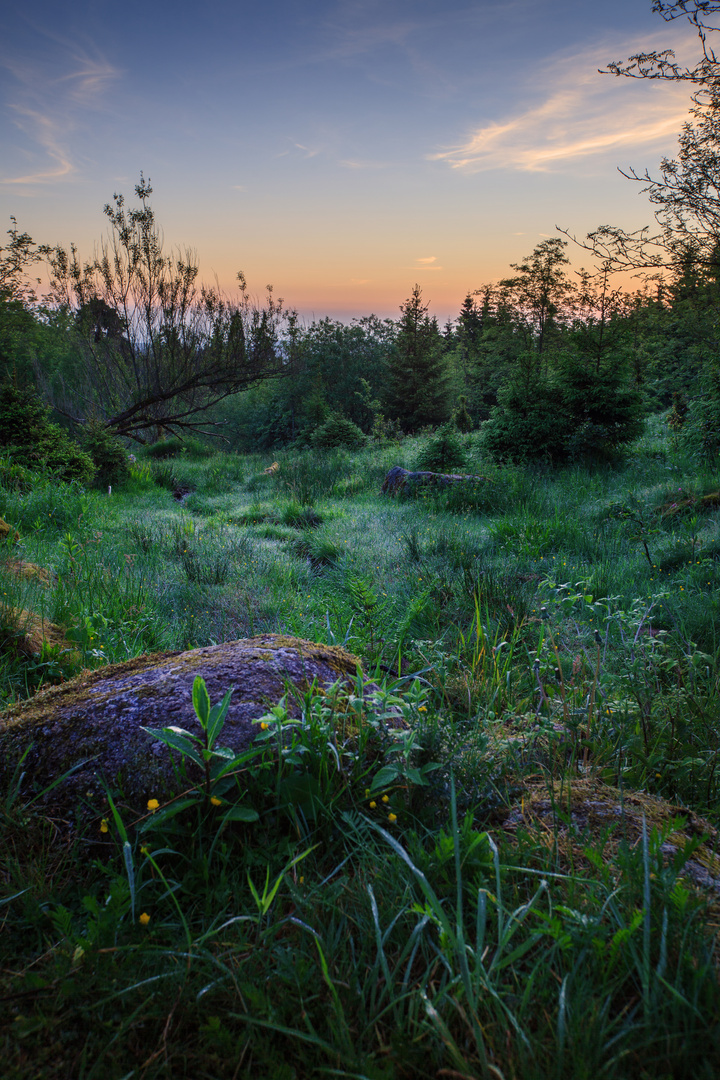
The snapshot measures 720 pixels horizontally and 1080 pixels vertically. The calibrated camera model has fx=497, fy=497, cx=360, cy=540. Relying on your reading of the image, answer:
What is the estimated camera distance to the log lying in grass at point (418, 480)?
8670 mm

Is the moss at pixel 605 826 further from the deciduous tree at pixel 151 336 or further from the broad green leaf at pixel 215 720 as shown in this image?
the deciduous tree at pixel 151 336

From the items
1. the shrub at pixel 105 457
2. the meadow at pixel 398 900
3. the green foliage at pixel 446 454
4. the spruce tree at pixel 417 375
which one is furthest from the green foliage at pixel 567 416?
the spruce tree at pixel 417 375

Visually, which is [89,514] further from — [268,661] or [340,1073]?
[340,1073]

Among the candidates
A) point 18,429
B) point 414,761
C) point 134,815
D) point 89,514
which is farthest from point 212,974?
point 18,429

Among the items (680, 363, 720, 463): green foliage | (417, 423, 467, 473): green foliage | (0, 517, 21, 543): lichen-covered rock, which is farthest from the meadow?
(417, 423, 467, 473): green foliage

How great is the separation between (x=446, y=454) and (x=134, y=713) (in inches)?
395

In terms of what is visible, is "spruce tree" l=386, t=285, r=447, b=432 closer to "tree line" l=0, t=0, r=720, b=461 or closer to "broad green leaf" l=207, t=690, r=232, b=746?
"tree line" l=0, t=0, r=720, b=461

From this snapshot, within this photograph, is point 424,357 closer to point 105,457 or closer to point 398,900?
point 105,457

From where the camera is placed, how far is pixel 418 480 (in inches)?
359

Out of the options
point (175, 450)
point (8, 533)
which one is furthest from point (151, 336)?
point (8, 533)

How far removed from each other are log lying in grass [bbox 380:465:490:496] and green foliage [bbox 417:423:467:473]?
1265 mm

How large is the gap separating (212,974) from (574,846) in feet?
2.88

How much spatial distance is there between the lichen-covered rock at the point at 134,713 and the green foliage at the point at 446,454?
948 cm

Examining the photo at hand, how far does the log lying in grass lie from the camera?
28.4ft
